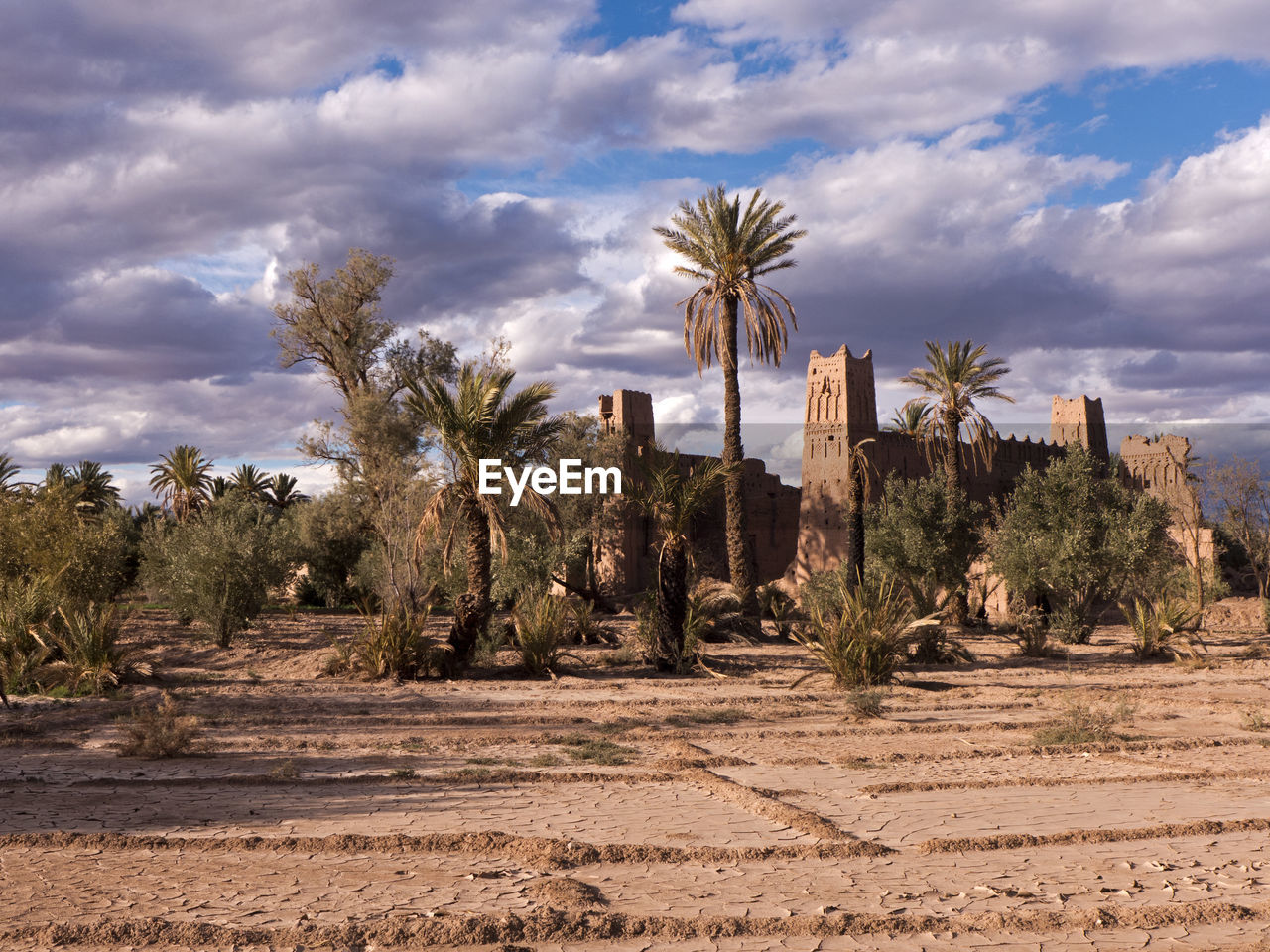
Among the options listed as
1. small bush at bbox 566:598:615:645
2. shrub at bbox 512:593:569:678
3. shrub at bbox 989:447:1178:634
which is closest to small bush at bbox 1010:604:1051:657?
shrub at bbox 989:447:1178:634

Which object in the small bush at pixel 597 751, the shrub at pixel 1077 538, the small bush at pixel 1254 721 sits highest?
the shrub at pixel 1077 538

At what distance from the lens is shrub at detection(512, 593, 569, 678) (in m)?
16.9

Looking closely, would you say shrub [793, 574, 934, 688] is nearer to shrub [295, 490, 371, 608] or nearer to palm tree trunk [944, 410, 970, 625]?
palm tree trunk [944, 410, 970, 625]

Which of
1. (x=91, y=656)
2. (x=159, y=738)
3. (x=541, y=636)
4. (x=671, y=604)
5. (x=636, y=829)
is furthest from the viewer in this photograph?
(x=671, y=604)

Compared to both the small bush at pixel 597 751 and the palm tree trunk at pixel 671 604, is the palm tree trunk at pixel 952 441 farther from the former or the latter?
the small bush at pixel 597 751

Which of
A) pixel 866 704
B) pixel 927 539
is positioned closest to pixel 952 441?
pixel 927 539

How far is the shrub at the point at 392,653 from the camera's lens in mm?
16234

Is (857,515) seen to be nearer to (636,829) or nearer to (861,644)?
(861,644)

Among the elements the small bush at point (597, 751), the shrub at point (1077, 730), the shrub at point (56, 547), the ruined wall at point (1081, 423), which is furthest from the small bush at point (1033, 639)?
the ruined wall at point (1081, 423)

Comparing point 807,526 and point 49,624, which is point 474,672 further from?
point 807,526

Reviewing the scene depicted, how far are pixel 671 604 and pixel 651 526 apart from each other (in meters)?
21.3

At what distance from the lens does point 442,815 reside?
7586 mm

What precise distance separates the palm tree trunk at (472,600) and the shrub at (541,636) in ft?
2.19

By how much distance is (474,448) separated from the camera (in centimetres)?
1648
